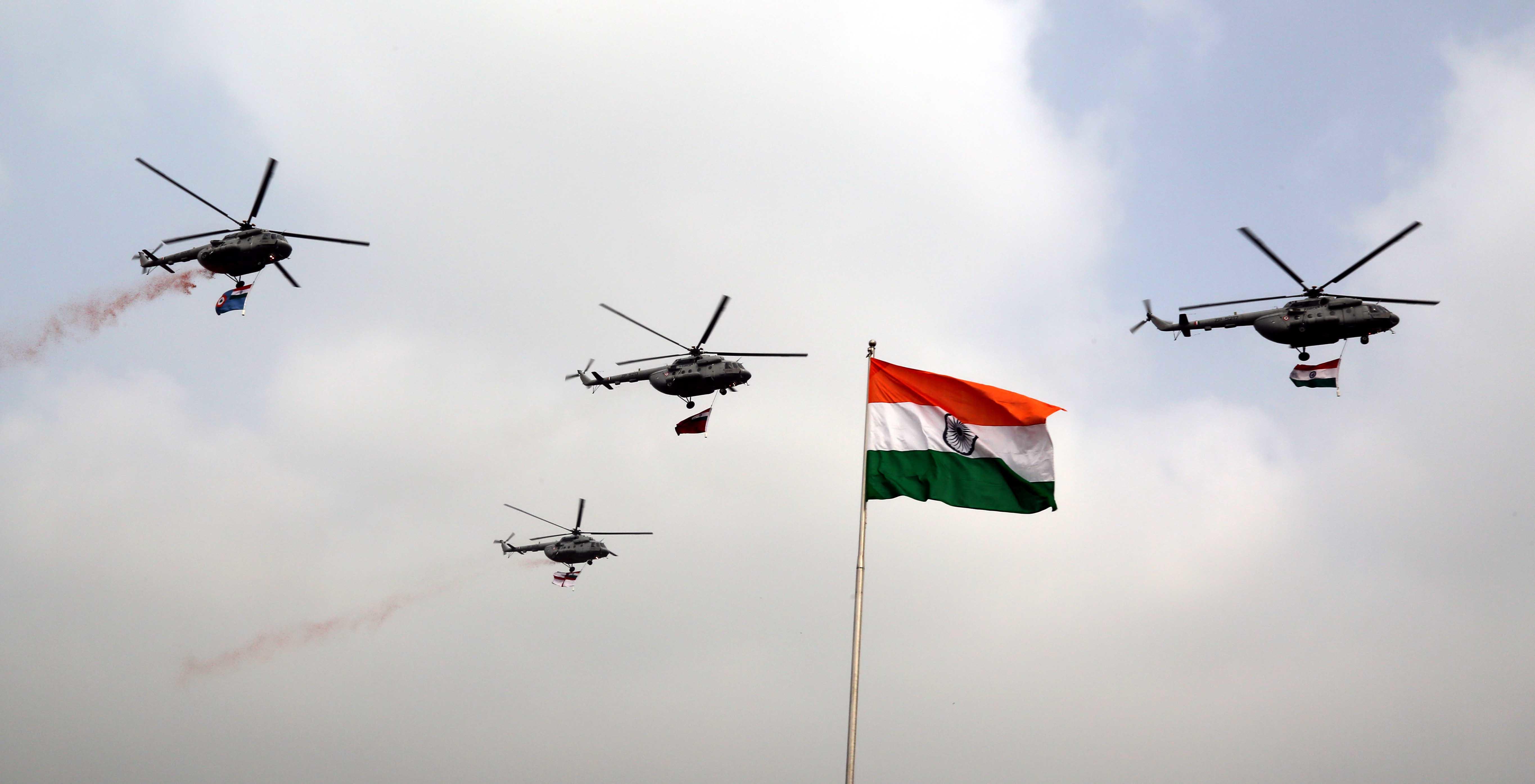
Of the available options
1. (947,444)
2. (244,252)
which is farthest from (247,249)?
(947,444)

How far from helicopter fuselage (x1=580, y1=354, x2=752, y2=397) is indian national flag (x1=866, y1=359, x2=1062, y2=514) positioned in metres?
32.4

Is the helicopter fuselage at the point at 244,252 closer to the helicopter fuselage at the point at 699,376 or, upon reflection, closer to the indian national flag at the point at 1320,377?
the helicopter fuselage at the point at 699,376

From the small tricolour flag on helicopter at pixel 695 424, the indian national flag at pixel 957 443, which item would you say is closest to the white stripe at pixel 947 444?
the indian national flag at pixel 957 443

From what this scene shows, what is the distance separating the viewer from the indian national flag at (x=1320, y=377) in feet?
165

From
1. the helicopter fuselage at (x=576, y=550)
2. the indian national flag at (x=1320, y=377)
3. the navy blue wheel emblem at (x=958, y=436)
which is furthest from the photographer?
the helicopter fuselage at (x=576, y=550)

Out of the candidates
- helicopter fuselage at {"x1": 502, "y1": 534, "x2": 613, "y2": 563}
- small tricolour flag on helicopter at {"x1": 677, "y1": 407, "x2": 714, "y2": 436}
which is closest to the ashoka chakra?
small tricolour flag on helicopter at {"x1": 677, "y1": 407, "x2": 714, "y2": 436}

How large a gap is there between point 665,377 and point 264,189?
22.3 meters

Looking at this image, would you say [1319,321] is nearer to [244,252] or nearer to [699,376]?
[699,376]

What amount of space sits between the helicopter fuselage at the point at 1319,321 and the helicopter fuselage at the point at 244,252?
4720cm

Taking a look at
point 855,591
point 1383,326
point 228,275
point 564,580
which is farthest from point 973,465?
point 564,580

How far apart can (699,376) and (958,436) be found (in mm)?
33692

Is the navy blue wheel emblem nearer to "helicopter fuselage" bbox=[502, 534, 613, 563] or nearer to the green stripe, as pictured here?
the green stripe

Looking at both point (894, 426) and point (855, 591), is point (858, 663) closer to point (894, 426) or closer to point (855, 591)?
point (855, 591)

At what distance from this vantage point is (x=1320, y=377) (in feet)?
165
